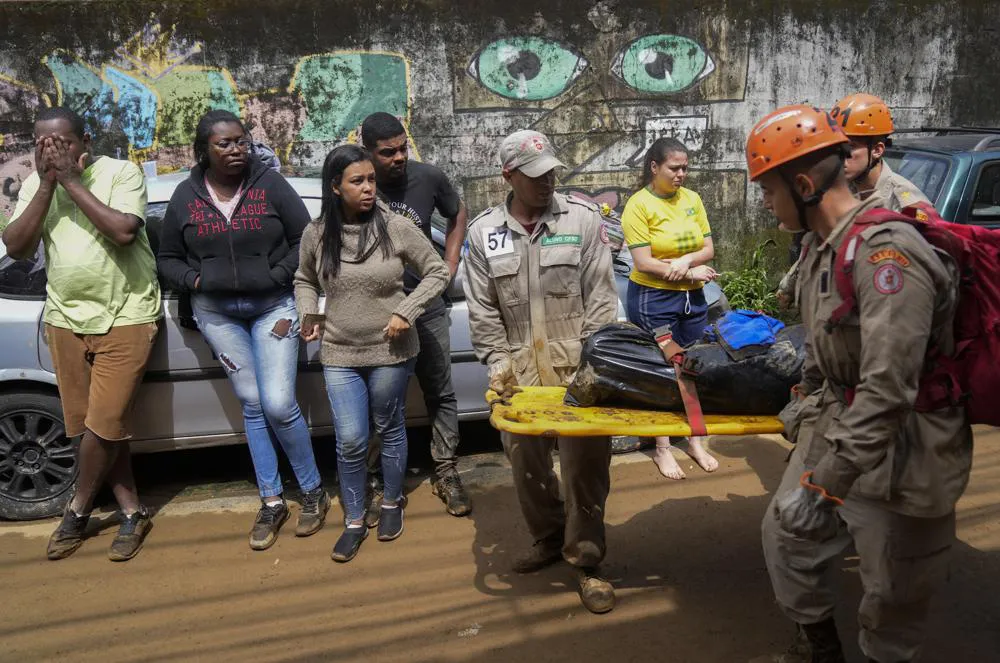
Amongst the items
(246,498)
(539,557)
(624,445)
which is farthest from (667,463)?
(246,498)

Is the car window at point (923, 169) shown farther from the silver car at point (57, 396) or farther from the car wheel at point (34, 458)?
the car wheel at point (34, 458)

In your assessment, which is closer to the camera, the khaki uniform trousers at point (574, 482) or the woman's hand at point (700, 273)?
the khaki uniform trousers at point (574, 482)

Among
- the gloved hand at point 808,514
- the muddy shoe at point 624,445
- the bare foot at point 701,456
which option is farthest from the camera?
the muddy shoe at point 624,445

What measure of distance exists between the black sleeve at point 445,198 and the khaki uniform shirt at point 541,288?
1.11 meters

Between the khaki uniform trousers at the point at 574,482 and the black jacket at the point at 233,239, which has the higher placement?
the black jacket at the point at 233,239

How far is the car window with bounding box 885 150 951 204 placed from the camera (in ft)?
21.0

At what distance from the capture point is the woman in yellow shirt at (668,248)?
505 cm

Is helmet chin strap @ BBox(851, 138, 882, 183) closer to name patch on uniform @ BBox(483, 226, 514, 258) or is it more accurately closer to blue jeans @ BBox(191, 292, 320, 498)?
name patch on uniform @ BBox(483, 226, 514, 258)

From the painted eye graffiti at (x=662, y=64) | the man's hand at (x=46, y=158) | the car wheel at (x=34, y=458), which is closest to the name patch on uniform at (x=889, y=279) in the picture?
the man's hand at (x=46, y=158)

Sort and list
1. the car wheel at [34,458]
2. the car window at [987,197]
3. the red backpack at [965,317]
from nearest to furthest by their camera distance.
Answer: the red backpack at [965,317] → the car wheel at [34,458] → the car window at [987,197]

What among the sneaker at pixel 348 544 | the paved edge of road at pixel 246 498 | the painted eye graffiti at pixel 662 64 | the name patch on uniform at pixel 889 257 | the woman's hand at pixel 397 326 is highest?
the painted eye graffiti at pixel 662 64

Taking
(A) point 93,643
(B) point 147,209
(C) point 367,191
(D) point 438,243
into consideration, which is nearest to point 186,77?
(B) point 147,209

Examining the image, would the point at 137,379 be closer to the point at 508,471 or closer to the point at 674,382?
the point at 508,471

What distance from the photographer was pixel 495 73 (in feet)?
28.3
